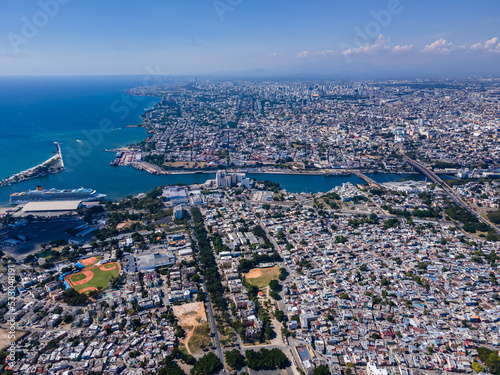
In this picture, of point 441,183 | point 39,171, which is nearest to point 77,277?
point 39,171

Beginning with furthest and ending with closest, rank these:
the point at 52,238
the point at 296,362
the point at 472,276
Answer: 1. the point at 52,238
2. the point at 472,276
3. the point at 296,362

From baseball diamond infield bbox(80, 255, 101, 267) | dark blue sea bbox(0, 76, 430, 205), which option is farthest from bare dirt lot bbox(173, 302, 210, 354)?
dark blue sea bbox(0, 76, 430, 205)

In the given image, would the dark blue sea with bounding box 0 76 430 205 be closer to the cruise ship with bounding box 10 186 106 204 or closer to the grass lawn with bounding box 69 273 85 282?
the cruise ship with bounding box 10 186 106 204

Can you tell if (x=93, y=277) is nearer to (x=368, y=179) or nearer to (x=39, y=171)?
(x=39, y=171)

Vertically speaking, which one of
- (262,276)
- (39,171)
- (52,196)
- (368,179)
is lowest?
(368,179)

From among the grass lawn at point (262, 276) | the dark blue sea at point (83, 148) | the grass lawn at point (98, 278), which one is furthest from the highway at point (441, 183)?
the grass lawn at point (98, 278)

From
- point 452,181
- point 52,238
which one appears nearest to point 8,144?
point 52,238

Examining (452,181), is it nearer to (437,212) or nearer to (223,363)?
(437,212)
